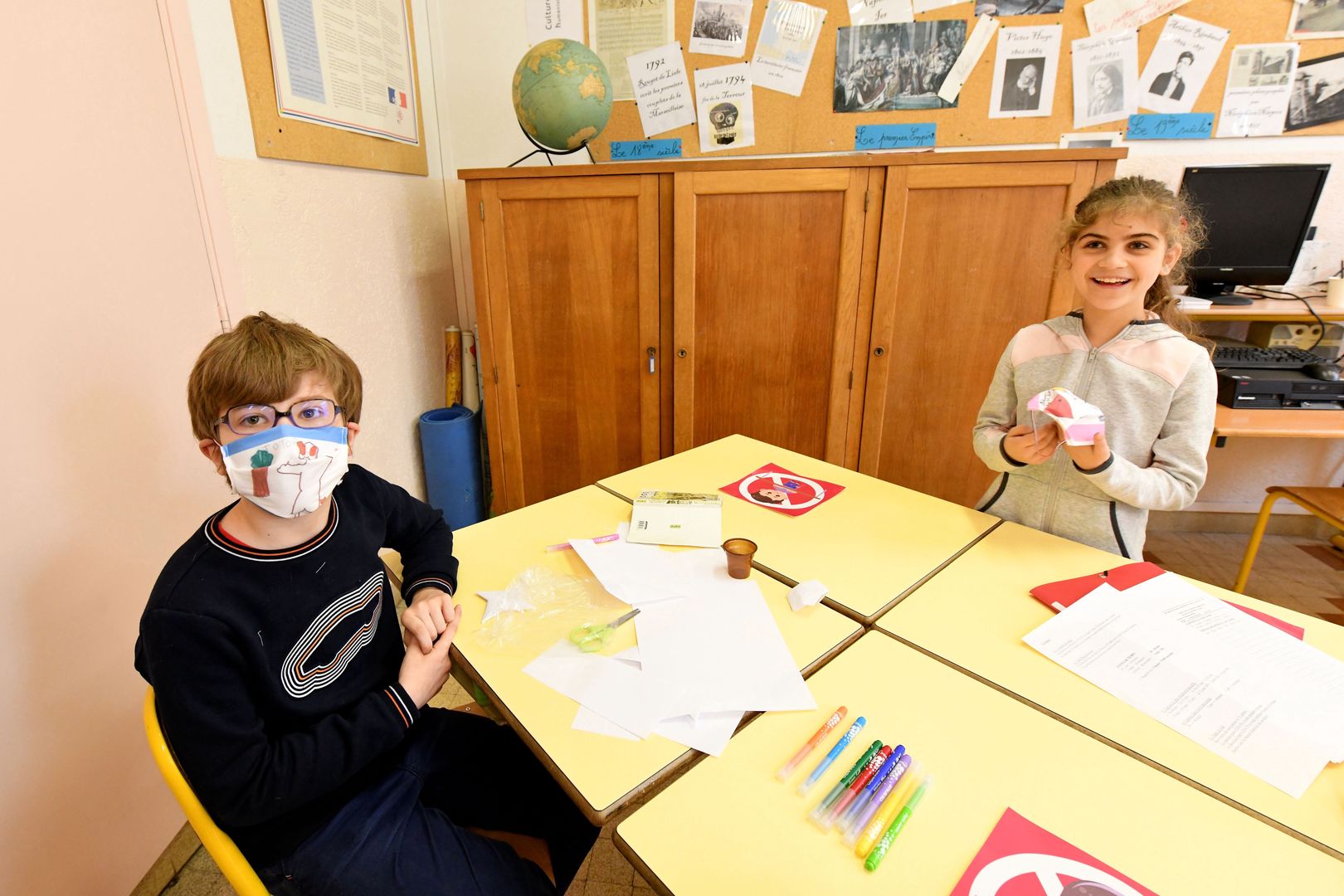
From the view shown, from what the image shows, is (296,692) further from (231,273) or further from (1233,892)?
(231,273)

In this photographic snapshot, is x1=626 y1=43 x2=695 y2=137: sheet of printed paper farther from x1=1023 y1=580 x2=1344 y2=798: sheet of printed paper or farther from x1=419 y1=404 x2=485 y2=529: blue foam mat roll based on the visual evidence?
x1=1023 y1=580 x2=1344 y2=798: sheet of printed paper

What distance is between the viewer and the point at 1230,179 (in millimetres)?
2223

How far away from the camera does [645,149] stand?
8.75 ft

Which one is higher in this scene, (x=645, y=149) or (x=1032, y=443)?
(x=645, y=149)

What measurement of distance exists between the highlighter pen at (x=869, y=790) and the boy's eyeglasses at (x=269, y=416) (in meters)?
0.81

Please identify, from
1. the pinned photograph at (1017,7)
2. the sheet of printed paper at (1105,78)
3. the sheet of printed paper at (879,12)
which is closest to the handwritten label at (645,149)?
the sheet of printed paper at (879,12)

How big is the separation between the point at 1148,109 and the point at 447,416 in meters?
2.93

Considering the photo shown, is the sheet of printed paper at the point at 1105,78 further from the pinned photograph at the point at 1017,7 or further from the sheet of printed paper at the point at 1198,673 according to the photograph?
the sheet of printed paper at the point at 1198,673

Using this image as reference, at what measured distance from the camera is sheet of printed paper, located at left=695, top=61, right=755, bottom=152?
8.32 feet

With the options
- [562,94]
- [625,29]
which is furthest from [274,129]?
[625,29]

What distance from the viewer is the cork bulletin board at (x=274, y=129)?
5.51 feet

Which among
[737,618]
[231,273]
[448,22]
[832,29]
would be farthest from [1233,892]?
[448,22]

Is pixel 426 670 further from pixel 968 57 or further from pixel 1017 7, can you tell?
pixel 1017 7

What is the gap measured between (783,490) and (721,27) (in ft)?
6.55
